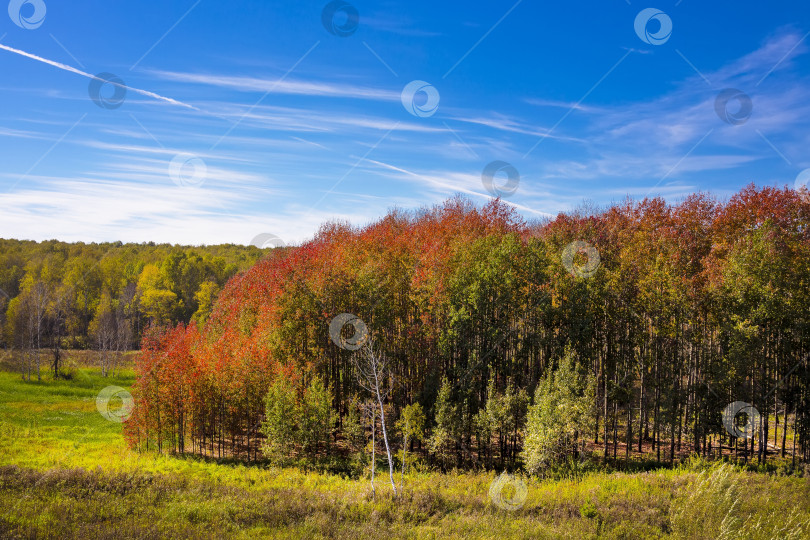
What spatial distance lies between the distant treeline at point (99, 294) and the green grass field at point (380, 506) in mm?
60243

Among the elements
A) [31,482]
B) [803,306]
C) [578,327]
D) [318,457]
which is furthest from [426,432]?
[803,306]

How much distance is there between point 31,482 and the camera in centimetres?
2144

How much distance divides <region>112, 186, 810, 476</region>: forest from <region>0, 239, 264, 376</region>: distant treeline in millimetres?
50340

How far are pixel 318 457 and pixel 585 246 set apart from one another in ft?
98.8

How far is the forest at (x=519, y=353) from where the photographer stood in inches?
1239

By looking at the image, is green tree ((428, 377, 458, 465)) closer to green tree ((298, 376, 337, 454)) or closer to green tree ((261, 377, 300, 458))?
green tree ((298, 376, 337, 454))

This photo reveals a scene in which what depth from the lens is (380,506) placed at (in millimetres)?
19859

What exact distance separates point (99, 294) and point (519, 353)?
10759 centimetres

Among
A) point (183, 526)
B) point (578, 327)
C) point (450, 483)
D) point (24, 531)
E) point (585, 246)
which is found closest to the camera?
point (24, 531)

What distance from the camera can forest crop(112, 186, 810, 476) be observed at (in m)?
31.5

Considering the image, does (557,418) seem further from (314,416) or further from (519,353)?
(314,416)

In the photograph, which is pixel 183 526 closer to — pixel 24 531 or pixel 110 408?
pixel 24 531

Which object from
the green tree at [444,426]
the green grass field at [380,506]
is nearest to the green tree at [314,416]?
the green grass field at [380,506]

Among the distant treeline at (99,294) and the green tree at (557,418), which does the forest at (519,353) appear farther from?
the distant treeline at (99,294)
